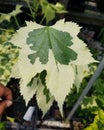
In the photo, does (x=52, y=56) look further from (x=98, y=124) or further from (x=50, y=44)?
(x=98, y=124)

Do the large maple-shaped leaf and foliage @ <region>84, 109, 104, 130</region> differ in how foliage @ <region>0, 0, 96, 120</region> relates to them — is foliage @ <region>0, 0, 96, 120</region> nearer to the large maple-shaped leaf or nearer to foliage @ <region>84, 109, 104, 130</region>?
the large maple-shaped leaf

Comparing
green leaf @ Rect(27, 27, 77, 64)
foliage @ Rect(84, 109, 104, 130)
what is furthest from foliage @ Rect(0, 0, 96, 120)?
foliage @ Rect(84, 109, 104, 130)

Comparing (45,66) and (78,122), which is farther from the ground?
(45,66)

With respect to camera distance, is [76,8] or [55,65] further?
[76,8]

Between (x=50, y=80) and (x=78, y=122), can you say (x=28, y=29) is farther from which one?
(x=78, y=122)

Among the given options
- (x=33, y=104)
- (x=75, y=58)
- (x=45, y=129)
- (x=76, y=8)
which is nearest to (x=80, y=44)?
(x=75, y=58)

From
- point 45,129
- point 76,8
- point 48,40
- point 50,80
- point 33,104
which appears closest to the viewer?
point 50,80

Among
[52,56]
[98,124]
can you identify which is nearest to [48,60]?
[52,56]
